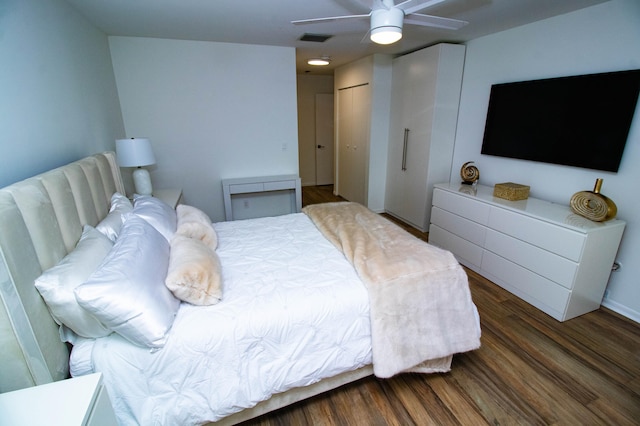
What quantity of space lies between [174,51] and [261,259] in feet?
8.81

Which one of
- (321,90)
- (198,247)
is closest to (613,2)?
(198,247)

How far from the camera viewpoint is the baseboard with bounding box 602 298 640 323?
7.14 ft

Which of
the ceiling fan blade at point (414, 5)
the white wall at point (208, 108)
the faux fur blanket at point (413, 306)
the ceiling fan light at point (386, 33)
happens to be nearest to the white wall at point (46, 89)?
the white wall at point (208, 108)

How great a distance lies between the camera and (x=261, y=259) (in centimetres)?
186

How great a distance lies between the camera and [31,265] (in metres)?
1.06

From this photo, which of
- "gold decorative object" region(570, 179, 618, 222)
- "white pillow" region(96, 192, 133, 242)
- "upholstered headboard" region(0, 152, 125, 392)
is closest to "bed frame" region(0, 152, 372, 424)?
"upholstered headboard" region(0, 152, 125, 392)

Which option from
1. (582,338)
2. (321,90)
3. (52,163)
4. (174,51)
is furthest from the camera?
(321,90)

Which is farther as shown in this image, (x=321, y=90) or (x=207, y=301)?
(x=321, y=90)

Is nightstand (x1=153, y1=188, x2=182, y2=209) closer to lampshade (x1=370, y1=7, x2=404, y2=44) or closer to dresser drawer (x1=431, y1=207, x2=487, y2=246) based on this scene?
lampshade (x1=370, y1=7, x2=404, y2=44)

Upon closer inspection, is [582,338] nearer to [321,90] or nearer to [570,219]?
[570,219]

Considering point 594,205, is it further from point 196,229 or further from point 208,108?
point 208,108

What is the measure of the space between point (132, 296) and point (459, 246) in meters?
2.88

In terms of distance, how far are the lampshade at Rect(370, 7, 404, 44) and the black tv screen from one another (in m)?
1.71

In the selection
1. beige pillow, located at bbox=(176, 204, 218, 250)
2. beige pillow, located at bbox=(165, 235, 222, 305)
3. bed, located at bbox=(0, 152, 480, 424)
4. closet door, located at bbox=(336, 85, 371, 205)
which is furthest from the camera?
closet door, located at bbox=(336, 85, 371, 205)
